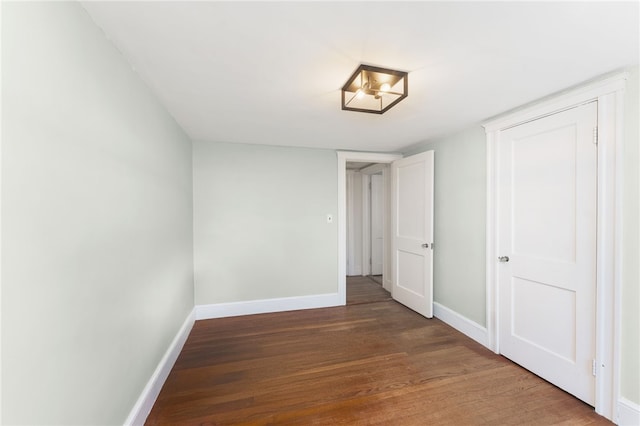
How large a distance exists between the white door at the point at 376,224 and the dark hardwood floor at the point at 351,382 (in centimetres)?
244

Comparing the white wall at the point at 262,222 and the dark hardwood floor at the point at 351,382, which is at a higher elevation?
the white wall at the point at 262,222

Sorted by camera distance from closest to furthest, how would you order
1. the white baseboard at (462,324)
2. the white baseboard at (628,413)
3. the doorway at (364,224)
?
the white baseboard at (628,413) < the white baseboard at (462,324) < the doorway at (364,224)

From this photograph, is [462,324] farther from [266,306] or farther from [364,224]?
[364,224]

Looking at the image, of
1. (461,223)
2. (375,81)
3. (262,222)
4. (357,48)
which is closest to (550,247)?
(461,223)

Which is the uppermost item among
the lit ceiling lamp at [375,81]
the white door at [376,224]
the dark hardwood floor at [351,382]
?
the lit ceiling lamp at [375,81]

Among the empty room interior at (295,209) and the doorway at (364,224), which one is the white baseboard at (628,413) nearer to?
the empty room interior at (295,209)

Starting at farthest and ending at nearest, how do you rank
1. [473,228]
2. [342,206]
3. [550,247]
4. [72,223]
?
[342,206], [473,228], [550,247], [72,223]

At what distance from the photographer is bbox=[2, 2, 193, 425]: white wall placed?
0.75 metres

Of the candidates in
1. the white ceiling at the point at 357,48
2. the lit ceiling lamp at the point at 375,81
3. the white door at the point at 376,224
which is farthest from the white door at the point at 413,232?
the lit ceiling lamp at the point at 375,81

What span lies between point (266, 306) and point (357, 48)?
2.98 meters

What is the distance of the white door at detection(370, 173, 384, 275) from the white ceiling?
3.14 metres

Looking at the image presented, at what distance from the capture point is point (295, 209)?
3352 millimetres

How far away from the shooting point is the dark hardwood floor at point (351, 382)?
1.61 metres

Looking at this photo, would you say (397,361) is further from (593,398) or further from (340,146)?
(340,146)
